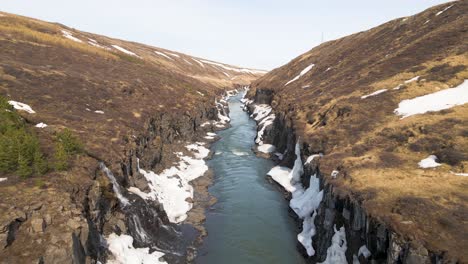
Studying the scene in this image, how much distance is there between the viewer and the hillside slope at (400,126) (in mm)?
20031

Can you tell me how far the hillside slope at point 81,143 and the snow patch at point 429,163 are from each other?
69.8 feet

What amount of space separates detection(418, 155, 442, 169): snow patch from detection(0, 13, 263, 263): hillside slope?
21.3 metres

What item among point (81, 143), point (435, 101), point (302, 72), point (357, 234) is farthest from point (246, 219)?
point (302, 72)

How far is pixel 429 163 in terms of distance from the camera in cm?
2678

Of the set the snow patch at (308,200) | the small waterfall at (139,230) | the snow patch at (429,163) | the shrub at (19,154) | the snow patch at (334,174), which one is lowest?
the small waterfall at (139,230)

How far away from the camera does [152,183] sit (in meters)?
35.0

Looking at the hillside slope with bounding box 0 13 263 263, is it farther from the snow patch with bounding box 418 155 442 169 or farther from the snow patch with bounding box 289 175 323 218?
the snow patch with bounding box 418 155 442 169

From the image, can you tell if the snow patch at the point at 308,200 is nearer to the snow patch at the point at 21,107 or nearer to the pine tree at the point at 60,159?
the pine tree at the point at 60,159

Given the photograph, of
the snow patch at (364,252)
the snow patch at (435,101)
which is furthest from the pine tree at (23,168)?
the snow patch at (435,101)

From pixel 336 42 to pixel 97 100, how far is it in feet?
281

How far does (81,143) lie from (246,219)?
1746cm

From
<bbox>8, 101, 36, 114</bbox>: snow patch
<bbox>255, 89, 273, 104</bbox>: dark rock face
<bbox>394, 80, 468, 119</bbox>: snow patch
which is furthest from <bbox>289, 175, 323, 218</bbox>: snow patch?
<bbox>255, 89, 273, 104</bbox>: dark rock face

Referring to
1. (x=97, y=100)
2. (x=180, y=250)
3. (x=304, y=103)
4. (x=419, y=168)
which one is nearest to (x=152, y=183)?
(x=180, y=250)

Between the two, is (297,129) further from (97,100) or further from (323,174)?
(97,100)
